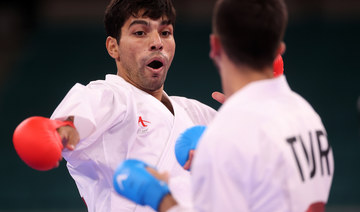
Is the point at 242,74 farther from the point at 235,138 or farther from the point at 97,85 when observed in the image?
the point at 97,85

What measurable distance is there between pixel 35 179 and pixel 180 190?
315 inches

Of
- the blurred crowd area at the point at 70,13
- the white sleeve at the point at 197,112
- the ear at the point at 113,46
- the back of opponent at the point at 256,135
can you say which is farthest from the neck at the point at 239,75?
the blurred crowd area at the point at 70,13

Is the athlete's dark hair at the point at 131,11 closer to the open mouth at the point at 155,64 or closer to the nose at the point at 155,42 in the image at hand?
the nose at the point at 155,42

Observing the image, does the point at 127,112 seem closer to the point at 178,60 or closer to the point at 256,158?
the point at 256,158

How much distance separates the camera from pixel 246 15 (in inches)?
75.5

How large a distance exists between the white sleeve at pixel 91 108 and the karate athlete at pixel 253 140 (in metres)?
0.53

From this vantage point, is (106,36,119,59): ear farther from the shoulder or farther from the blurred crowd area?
the blurred crowd area

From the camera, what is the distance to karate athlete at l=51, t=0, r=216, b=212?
2.64m

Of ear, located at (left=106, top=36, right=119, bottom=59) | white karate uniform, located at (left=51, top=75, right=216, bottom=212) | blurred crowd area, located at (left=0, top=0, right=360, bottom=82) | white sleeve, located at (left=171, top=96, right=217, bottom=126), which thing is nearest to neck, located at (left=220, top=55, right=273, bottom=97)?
white karate uniform, located at (left=51, top=75, right=216, bottom=212)

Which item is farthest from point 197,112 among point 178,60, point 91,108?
point 178,60

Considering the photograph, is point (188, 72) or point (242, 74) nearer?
point (242, 74)

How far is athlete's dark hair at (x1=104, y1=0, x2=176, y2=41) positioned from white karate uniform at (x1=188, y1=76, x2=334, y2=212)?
120cm

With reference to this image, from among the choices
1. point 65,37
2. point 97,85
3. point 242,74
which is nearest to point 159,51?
point 97,85

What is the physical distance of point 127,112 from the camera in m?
2.79
